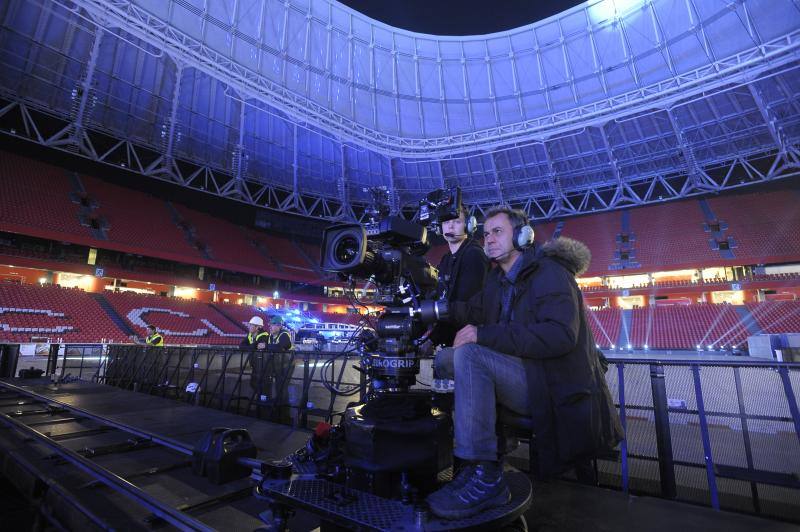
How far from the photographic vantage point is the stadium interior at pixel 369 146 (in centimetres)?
1382

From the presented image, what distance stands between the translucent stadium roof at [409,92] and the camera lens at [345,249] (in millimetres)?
14391

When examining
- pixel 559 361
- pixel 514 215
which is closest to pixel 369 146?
pixel 514 215

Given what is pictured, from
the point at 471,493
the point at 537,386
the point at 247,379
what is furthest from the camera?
the point at 247,379

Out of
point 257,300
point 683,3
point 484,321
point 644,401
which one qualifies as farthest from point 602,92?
point 257,300

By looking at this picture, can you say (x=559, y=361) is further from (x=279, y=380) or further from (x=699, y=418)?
(x=279, y=380)

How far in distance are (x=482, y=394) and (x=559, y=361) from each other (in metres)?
0.35

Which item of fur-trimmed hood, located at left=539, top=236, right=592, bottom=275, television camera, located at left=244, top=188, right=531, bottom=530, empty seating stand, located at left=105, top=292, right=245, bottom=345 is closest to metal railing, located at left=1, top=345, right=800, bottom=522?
television camera, located at left=244, top=188, right=531, bottom=530

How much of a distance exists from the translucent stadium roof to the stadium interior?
97 mm

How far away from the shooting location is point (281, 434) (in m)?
3.77

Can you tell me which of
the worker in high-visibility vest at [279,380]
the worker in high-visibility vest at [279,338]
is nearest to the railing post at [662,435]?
the worker in high-visibility vest at [279,380]

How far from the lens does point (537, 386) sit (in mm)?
1471

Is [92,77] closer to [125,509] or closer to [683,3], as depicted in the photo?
[125,509]

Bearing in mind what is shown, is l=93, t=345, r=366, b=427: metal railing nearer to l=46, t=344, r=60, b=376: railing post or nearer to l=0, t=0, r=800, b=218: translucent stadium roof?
l=46, t=344, r=60, b=376: railing post

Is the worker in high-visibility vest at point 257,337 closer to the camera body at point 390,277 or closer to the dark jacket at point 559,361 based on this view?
the camera body at point 390,277
